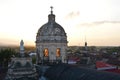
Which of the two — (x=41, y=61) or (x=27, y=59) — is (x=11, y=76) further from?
(x=41, y=61)

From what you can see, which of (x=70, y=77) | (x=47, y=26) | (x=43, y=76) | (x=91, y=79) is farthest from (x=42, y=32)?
(x=91, y=79)

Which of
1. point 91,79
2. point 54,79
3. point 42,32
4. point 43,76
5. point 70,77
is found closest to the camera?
point 91,79

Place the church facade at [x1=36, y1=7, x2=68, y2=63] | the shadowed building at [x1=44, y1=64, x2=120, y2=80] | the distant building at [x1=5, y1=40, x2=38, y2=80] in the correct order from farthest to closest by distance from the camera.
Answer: the church facade at [x1=36, y1=7, x2=68, y2=63]
the distant building at [x1=5, y1=40, x2=38, y2=80]
the shadowed building at [x1=44, y1=64, x2=120, y2=80]

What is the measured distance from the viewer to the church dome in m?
40.2

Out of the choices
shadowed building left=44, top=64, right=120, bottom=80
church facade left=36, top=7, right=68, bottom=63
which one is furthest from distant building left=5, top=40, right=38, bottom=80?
church facade left=36, top=7, right=68, bottom=63

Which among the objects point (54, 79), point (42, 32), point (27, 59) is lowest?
point (54, 79)

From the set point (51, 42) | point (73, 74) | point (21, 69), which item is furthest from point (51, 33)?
point (73, 74)

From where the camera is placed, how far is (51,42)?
132ft

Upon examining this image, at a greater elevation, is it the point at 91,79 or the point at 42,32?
the point at 42,32

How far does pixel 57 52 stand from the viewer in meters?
40.8

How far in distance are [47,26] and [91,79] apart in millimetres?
15597

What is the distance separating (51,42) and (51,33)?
1306mm

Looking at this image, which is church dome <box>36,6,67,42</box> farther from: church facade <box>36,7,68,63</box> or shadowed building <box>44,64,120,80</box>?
shadowed building <box>44,64,120,80</box>

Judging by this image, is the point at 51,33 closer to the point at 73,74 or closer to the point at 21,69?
the point at 21,69
